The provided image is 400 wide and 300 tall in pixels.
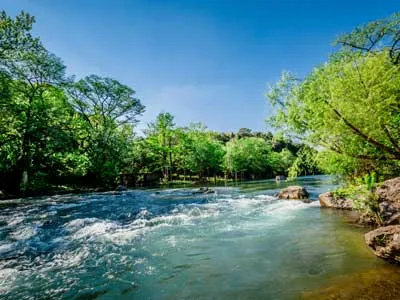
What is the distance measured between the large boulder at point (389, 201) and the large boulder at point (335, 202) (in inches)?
161

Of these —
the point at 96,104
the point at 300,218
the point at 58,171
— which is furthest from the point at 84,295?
the point at 96,104

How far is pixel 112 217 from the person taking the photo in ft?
44.1

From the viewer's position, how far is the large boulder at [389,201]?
29.4 feet

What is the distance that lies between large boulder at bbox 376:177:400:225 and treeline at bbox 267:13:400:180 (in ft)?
3.38

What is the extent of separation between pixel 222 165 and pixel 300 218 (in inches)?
2356

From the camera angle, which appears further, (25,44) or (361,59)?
(25,44)

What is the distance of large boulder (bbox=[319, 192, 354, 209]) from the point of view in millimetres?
14148

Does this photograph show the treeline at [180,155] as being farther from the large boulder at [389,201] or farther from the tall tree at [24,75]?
the large boulder at [389,201]

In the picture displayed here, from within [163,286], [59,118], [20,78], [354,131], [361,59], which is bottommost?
[163,286]

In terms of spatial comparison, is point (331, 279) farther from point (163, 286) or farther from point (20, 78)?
point (20, 78)

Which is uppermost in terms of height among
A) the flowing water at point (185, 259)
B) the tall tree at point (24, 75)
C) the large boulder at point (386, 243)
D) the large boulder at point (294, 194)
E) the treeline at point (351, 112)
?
the tall tree at point (24, 75)

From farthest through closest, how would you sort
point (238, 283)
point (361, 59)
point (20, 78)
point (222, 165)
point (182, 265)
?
point (222, 165) < point (20, 78) < point (361, 59) < point (182, 265) < point (238, 283)

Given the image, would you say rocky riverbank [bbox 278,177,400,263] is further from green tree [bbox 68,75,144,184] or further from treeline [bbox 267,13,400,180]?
green tree [bbox 68,75,144,184]

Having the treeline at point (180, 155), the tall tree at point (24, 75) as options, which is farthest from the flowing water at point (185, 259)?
the treeline at point (180, 155)
